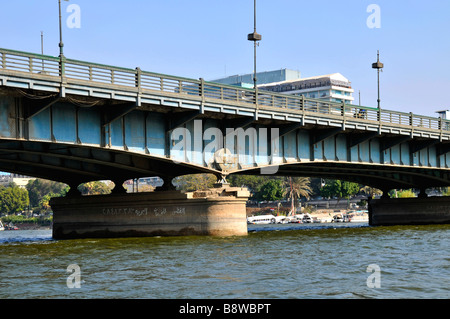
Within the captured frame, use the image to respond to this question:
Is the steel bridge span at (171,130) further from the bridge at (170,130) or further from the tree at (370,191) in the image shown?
the tree at (370,191)

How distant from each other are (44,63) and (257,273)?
19.5 metres

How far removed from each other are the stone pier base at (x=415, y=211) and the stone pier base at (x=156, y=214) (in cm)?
3741

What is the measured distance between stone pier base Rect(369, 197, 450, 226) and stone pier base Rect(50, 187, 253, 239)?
37405 millimetres

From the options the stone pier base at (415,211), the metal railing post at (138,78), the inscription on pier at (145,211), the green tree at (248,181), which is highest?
the metal railing post at (138,78)

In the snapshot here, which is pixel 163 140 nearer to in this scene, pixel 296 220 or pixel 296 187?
pixel 296 220

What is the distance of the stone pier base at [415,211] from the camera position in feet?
271

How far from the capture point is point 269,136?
184ft

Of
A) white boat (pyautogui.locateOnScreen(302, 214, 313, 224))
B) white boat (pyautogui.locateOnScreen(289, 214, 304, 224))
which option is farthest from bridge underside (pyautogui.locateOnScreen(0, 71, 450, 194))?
white boat (pyautogui.locateOnScreen(289, 214, 304, 224))

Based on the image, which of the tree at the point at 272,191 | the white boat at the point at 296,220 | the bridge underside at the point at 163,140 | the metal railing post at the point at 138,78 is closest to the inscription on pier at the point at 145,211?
the bridge underside at the point at 163,140

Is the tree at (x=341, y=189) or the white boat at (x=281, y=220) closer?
the white boat at (x=281, y=220)

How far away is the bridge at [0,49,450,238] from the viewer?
135ft

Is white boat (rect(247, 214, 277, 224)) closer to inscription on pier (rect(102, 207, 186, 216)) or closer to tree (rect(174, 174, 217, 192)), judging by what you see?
tree (rect(174, 174, 217, 192))

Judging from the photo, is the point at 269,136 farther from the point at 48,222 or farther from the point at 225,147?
the point at 48,222

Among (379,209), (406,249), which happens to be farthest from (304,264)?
(379,209)
